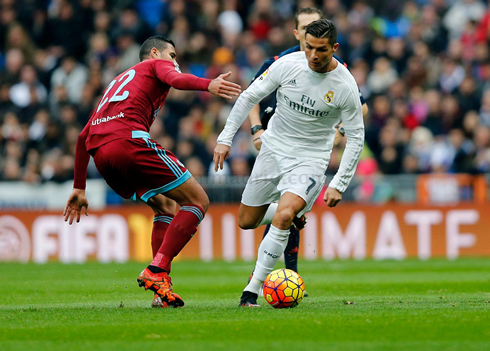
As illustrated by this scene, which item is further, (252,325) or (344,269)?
(344,269)

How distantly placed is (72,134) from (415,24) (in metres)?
7.80

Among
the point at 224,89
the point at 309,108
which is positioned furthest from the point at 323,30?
the point at 224,89

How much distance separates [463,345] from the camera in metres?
4.86

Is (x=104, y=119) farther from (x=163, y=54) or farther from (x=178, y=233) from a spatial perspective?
(x=178, y=233)

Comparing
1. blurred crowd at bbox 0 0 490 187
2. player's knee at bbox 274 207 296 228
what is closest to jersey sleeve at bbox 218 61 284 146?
player's knee at bbox 274 207 296 228

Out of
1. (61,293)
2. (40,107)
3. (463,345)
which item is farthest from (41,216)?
(463,345)

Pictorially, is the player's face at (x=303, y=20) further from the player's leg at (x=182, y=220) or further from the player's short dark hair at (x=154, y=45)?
the player's leg at (x=182, y=220)

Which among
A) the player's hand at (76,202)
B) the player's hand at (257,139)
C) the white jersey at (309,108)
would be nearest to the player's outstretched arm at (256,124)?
the player's hand at (257,139)

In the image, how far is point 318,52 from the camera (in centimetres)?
695

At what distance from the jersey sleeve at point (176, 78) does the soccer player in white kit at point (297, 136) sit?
2.03ft

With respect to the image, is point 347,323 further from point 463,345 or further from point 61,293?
point 61,293

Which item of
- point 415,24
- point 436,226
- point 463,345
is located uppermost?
point 415,24

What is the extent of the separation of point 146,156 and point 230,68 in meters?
10.9

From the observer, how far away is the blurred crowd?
16062 mm
